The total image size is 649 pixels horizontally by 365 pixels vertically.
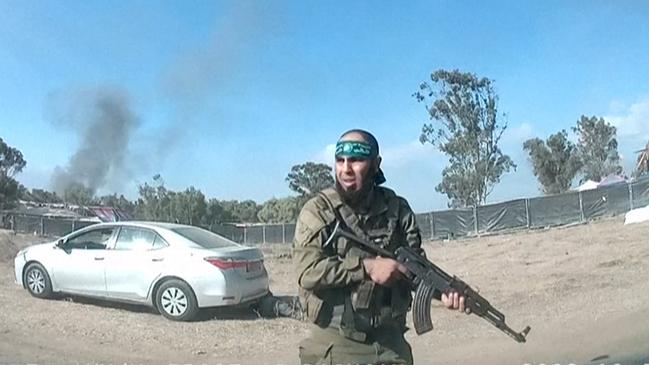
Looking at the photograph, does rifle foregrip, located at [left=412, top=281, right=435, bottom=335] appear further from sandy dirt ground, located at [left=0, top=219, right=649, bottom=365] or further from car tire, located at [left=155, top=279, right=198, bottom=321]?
car tire, located at [left=155, top=279, right=198, bottom=321]

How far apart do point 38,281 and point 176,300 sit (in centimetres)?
278

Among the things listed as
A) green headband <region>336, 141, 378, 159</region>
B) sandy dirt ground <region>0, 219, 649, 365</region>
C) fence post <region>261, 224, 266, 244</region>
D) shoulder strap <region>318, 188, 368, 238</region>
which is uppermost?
fence post <region>261, 224, 266, 244</region>

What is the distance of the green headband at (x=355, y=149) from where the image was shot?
8.99 ft

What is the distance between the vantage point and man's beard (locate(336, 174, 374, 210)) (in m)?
2.79

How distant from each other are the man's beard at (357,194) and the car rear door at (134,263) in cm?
676

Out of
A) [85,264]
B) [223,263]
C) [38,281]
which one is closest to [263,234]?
[38,281]

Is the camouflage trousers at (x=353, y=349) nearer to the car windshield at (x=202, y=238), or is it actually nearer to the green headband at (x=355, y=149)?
the green headband at (x=355, y=149)

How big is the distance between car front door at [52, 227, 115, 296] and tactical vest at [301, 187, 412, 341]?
7553mm

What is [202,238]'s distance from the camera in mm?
9586

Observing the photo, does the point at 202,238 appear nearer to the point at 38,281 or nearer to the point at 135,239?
the point at 135,239

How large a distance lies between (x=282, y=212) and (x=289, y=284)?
168 ft

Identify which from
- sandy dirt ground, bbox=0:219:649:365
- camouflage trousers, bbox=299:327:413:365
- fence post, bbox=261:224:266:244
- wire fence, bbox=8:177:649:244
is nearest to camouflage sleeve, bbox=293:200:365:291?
camouflage trousers, bbox=299:327:413:365

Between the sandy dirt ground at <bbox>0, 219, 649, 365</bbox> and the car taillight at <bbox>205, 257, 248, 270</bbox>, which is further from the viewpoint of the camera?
the car taillight at <bbox>205, 257, 248, 270</bbox>

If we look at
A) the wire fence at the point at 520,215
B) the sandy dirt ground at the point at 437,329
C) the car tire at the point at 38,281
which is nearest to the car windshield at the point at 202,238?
the sandy dirt ground at the point at 437,329
